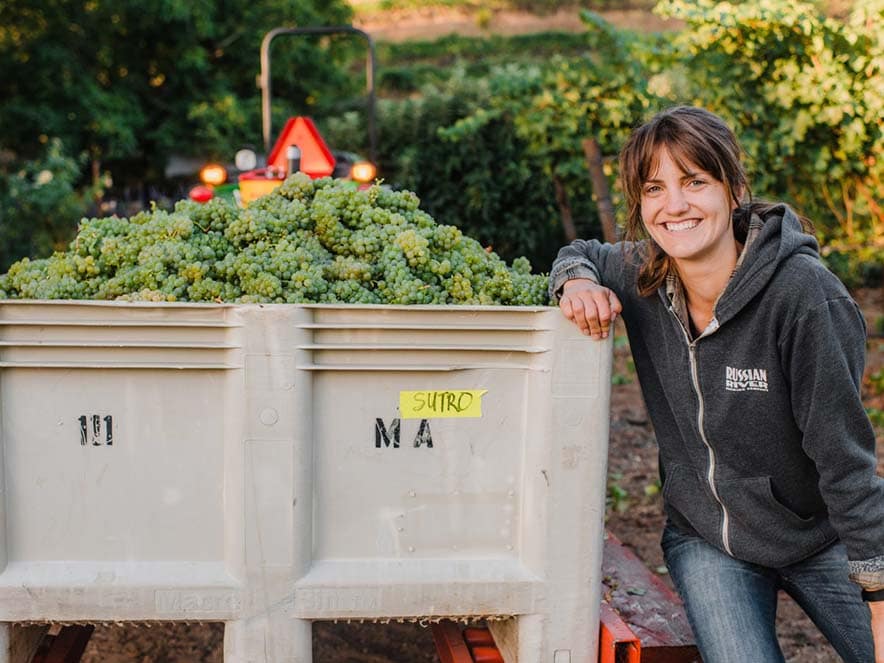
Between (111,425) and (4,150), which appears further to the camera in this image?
(4,150)

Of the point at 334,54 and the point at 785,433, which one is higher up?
the point at 334,54

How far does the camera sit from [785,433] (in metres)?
1.90

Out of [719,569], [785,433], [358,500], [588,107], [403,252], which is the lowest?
[719,569]

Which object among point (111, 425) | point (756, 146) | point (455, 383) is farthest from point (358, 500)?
point (756, 146)

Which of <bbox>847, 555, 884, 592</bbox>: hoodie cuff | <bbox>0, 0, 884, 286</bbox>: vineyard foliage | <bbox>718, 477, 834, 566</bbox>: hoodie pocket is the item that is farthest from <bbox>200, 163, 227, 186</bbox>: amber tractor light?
<bbox>847, 555, 884, 592</bbox>: hoodie cuff

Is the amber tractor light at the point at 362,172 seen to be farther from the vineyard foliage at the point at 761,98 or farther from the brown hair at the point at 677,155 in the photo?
the brown hair at the point at 677,155

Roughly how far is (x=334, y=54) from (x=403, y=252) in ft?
53.9

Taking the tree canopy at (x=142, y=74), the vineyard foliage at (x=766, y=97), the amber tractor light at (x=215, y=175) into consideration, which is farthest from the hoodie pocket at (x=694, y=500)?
the tree canopy at (x=142, y=74)

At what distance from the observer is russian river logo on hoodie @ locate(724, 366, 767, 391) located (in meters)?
1.87

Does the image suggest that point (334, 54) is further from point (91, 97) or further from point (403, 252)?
point (403, 252)

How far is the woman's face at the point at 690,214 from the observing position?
1.92 meters

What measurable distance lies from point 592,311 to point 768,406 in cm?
46

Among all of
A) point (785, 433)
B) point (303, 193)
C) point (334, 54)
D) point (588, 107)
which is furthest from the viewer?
point (334, 54)

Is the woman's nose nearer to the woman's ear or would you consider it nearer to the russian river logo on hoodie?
the woman's ear
